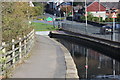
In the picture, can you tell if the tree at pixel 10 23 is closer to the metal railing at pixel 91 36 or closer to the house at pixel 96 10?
the metal railing at pixel 91 36

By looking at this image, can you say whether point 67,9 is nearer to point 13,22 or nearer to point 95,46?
point 95,46

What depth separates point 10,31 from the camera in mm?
14383

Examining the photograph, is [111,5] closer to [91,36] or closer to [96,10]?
[96,10]

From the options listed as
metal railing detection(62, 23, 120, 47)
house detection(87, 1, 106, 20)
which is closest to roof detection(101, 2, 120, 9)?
house detection(87, 1, 106, 20)

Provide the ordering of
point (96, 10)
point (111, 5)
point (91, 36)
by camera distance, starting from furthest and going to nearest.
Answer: point (111, 5), point (96, 10), point (91, 36)

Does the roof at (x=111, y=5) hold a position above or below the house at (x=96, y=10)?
above

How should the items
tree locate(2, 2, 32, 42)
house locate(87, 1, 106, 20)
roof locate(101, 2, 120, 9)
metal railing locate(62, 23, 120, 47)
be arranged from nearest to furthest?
tree locate(2, 2, 32, 42) < metal railing locate(62, 23, 120, 47) < house locate(87, 1, 106, 20) < roof locate(101, 2, 120, 9)

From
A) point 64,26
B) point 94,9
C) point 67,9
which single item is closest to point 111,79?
point 64,26

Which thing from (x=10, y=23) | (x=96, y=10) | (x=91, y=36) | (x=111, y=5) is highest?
(x=111, y=5)

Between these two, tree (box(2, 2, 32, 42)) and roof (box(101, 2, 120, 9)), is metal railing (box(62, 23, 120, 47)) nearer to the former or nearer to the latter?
tree (box(2, 2, 32, 42))

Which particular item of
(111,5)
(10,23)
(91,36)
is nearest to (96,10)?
(111,5)

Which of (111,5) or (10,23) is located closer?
(10,23)

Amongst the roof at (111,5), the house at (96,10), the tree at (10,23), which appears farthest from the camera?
the roof at (111,5)

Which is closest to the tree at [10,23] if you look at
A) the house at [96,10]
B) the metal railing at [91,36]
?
the metal railing at [91,36]
